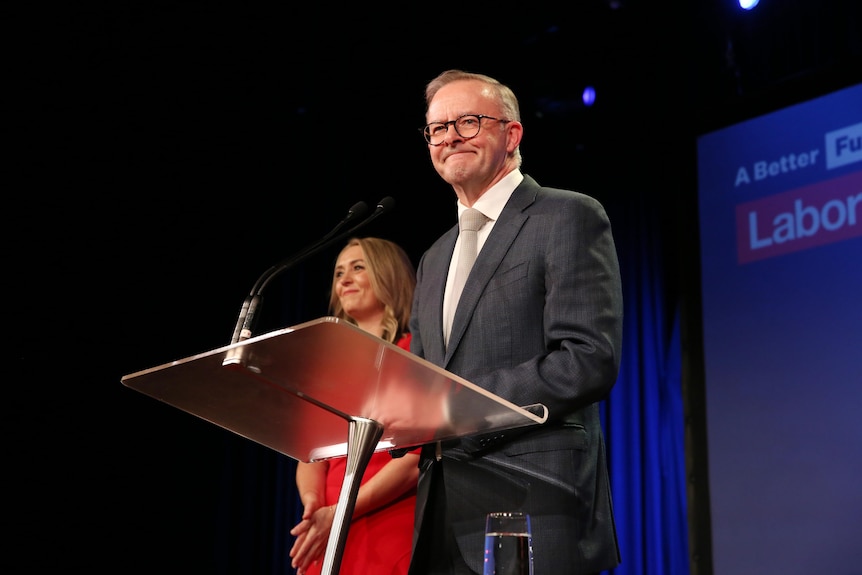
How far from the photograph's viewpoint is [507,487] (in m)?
1.68

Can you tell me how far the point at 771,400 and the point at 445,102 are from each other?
2081 mm

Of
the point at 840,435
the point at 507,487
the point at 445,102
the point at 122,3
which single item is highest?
the point at 122,3

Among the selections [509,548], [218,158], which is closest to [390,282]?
[218,158]

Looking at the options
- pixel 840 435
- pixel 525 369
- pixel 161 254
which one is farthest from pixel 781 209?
pixel 161 254

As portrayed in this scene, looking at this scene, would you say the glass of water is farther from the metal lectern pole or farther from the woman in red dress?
the woman in red dress

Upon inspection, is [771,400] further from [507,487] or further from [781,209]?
[507,487]

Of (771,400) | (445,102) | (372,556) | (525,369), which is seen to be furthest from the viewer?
(771,400)

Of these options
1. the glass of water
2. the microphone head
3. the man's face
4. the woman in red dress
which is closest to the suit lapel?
the man's face

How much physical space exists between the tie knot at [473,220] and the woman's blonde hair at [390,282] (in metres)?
1.15

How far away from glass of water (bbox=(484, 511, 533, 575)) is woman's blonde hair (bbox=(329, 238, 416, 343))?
1.84 m

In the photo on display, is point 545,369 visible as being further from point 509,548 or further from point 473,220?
point 473,220

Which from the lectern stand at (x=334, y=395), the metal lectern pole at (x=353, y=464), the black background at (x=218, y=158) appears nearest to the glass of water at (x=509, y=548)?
Result: the lectern stand at (x=334, y=395)

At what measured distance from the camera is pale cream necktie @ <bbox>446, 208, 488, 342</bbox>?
1971mm

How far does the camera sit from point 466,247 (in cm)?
202
